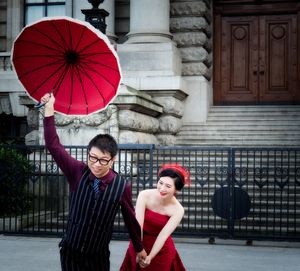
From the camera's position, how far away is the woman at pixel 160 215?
5.58 m

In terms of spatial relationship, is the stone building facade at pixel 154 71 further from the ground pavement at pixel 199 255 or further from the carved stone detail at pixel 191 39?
the ground pavement at pixel 199 255

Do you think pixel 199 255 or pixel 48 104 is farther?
pixel 199 255

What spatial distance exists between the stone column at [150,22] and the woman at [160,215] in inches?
440

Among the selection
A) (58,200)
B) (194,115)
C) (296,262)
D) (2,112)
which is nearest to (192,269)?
(296,262)

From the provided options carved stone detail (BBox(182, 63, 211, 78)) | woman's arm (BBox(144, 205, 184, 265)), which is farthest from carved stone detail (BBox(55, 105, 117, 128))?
woman's arm (BBox(144, 205, 184, 265))

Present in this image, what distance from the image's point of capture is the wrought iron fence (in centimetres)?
1087

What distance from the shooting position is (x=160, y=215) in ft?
18.7

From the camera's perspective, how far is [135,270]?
576 cm

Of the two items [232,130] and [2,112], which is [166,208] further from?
[2,112]

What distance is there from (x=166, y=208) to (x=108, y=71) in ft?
4.41

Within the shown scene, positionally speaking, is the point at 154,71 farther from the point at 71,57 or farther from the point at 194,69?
A: the point at 71,57

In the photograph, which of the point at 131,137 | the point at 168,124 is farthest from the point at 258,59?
the point at 131,137

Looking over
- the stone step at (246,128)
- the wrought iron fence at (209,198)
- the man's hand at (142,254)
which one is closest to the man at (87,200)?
the man's hand at (142,254)

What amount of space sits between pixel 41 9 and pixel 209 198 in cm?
1026
